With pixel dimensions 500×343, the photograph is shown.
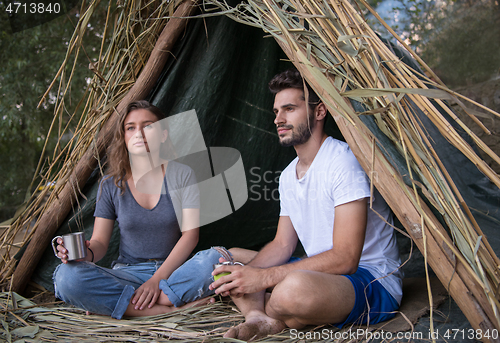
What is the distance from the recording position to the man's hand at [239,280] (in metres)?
1.56

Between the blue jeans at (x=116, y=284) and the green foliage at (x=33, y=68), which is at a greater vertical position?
the green foliage at (x=33, y=68)

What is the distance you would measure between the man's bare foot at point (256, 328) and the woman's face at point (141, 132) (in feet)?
3.53

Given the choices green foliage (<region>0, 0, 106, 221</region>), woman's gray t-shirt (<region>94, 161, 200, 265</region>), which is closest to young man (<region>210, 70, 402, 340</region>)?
woman's gray t-shirt (<region>94, 161, 200, 265</region>)

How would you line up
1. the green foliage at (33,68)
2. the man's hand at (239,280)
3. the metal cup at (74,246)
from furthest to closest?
the green foliage at (33,68), the metal cup at (74,246), the man's hand at (239,280)

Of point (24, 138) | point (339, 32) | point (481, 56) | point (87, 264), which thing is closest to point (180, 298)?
point (87, 264)

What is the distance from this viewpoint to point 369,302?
1545mm

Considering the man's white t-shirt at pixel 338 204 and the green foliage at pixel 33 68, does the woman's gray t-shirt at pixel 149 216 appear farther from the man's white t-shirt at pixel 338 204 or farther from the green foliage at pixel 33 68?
the green foliage at pixel 33 68

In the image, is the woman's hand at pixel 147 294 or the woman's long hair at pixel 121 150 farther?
the woman's long hair at pixel 121 150

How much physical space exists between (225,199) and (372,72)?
1.61 meters

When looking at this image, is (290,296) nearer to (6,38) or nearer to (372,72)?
(372,72)

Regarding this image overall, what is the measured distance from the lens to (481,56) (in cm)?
582

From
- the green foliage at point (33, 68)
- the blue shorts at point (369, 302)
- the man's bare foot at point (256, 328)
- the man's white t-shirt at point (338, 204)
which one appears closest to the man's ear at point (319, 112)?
the man's white t-shirt at point (338, 204)

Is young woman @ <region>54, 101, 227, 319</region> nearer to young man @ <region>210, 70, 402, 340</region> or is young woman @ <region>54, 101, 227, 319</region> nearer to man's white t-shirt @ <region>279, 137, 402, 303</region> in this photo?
young man @ <region>210, 70, 402, 340</region>

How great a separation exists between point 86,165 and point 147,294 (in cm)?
85
